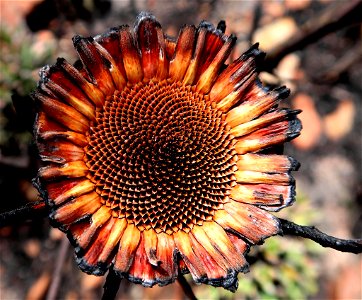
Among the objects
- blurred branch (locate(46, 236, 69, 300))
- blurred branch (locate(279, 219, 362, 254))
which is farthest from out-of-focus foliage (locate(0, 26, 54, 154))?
blurred branch (locate(279, 219, 362, 254))

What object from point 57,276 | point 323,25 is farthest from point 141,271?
point 323,25

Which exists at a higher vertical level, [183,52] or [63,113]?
[183,52]

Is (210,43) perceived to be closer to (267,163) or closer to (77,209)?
(267,163)

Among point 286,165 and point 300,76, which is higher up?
point 300,76

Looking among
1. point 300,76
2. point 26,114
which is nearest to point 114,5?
point 300,76

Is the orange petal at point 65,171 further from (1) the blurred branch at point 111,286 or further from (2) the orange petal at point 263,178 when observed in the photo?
(2) the orange petal at point 263,178

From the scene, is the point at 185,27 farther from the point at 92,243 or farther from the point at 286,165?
the point at 92,243

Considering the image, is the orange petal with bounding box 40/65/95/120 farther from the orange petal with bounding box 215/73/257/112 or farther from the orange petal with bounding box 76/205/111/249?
the orange petal with bounding box 215/73/257/112
